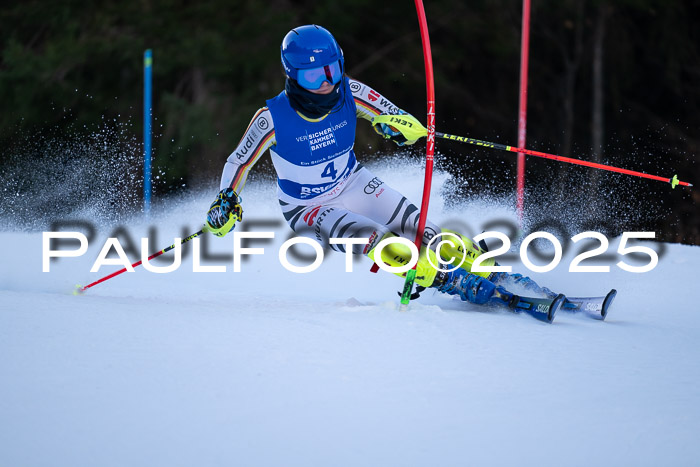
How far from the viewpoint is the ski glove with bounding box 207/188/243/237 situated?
12.3 ft

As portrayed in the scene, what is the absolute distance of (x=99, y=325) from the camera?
3115 millimetres

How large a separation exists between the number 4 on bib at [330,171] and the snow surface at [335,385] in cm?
66

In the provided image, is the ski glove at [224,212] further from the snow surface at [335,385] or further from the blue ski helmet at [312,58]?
the blue ski helmet at [312,58]

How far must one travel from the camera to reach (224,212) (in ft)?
12.3

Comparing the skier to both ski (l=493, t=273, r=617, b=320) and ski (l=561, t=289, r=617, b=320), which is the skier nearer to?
ski (l=493, t=273, r=617, b=320)

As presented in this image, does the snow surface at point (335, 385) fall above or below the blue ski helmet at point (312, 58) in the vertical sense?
below

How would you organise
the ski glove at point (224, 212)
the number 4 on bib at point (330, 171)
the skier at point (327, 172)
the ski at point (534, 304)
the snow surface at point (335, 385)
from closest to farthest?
the snow surface at point (335, 385), the ski at point (534, 304), the skier at point (327, 172), the ski glove at point (224, 212), the number 4 on bib at point (330, 171)

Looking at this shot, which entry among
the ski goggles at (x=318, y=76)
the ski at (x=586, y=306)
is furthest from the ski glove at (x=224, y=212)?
the ski at (x=586, y=306)

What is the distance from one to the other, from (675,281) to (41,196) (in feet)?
16.8

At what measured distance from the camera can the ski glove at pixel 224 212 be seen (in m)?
3.76

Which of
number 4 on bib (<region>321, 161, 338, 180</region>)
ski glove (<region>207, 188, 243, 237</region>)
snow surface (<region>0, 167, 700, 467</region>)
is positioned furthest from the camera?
number 4 on bib (<region>321, 161, 338, 180</region>)

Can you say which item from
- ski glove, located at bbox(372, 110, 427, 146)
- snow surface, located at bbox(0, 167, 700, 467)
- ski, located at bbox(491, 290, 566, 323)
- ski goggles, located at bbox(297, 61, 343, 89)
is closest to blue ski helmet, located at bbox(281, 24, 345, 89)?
ski goggles, located at bbox(297, 61, 343, 89)

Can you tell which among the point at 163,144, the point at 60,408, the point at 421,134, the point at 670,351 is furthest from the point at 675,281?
the point at 163,144

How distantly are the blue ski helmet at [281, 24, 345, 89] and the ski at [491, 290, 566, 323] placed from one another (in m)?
1.29
